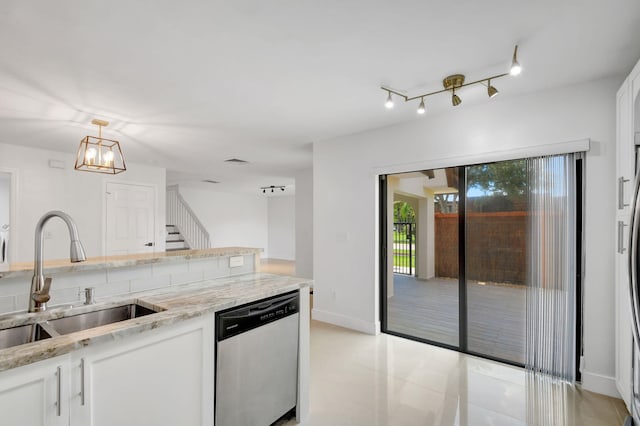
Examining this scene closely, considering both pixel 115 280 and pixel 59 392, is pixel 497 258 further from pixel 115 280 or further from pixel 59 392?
pixel 59 392

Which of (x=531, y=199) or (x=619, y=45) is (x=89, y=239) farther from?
(x=619, y=45)

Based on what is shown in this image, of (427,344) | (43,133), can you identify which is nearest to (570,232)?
(427,344)

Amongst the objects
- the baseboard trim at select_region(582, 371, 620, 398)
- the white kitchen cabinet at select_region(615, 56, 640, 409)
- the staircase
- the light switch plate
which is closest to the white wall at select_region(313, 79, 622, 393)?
the baseboard trim at select_region(582, 371, 620, 398)

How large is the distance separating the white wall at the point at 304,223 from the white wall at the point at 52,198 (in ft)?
10.6

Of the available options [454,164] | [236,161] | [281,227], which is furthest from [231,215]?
[454,164]

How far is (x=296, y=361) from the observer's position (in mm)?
2035

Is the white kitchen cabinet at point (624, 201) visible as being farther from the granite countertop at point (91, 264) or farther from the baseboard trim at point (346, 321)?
the granite countertop at point (91, 264)

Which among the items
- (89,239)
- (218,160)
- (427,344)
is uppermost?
(218,160)

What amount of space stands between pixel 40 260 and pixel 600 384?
3749mm

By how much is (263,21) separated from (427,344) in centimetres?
334

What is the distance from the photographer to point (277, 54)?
6.90ft

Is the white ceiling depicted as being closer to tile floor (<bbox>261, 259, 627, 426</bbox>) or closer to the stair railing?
tile floor (<bbox>261, 259, 627, 426</bbox>)

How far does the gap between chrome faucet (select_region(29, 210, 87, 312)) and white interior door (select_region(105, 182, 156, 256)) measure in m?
4.48

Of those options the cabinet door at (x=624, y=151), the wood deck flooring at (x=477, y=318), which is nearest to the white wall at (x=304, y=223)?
the wood deck flooring at (x=477, y=318)
